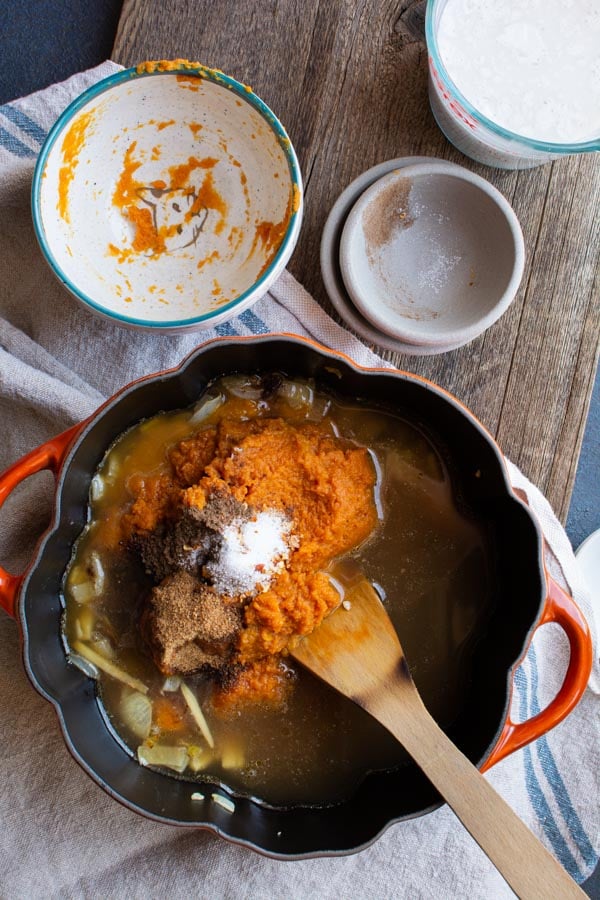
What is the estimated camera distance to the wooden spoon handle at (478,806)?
1425 millimetres

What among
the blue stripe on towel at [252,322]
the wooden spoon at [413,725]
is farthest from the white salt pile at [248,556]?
the blue stripe on towel at [252,322]

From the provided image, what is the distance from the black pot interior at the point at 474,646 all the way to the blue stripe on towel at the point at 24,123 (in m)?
0.75

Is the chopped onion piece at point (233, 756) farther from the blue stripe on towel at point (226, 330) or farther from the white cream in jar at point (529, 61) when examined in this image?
the white cream in jar at point (529, 61)

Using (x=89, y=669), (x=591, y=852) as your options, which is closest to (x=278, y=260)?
(x=89, y=669)

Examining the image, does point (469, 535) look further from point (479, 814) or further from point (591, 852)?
point (591, 852)

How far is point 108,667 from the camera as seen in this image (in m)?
1.74

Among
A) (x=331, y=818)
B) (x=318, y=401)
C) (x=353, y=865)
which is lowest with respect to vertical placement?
(x=353, y=865)

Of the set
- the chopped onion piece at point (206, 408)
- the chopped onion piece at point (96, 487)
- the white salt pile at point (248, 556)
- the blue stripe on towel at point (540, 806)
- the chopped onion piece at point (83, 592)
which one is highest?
the chopped onion piece at point (206, 408)

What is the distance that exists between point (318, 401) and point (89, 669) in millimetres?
764

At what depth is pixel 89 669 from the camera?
1745 mm

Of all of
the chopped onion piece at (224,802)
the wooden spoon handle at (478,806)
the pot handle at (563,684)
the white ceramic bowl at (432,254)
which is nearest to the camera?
the wooden spoon handle at (478,806)

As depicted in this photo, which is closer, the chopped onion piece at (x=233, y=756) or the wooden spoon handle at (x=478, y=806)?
the wooden spoon handle at (x=478, y=806)

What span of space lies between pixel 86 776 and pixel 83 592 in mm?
431

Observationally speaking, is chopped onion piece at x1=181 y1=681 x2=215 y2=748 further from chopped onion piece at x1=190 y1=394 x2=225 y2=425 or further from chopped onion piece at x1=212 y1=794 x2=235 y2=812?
chopped onion piece at x1=190 y1=394 x2=225 y2=425
